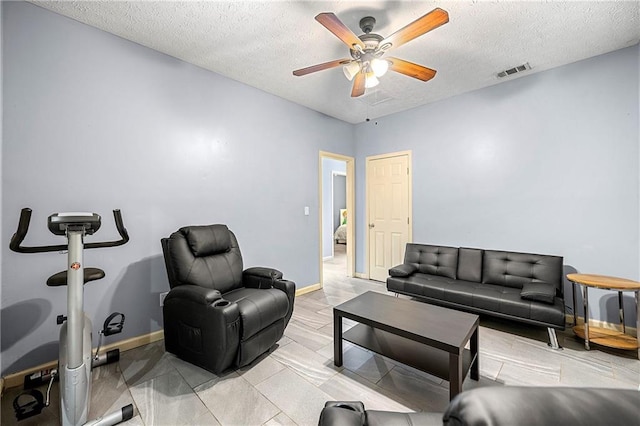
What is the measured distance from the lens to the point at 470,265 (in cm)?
335

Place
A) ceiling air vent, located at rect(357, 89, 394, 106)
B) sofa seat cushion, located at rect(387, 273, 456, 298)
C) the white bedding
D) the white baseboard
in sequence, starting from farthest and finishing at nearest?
the white bedding → the white baseboard → ceiling air vent, located at rect(357, 89, 394, 106) → sofa seat cushion, located at rect(387, 273, 456, 298)

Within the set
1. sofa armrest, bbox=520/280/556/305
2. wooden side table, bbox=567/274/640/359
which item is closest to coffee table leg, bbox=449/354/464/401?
sofa armrest, bbox=520/280/556/305

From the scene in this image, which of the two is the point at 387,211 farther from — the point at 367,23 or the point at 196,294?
the point at 196,294

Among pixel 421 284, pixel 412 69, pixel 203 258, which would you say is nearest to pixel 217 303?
pixel 203 258

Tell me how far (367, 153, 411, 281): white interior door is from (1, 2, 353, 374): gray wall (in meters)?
1.86

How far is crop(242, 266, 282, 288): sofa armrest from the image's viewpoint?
8.45 ft

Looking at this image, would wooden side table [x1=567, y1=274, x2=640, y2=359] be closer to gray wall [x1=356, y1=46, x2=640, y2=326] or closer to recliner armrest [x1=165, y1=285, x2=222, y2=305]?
gray wall [x1=356, y1=46, x2=640, y2=326]

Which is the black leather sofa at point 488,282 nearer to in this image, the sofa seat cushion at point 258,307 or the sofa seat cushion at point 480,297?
the sofa seat cushion at point 480,297

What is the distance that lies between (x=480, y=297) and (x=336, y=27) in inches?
110

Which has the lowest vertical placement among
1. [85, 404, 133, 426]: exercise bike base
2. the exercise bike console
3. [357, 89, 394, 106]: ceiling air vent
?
[85, 404, 133, 426]: exercise bike base

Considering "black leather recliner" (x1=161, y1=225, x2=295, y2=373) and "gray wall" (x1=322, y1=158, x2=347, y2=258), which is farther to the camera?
"gray wall" (x1=322, y1=158, x2=347, y2=258)

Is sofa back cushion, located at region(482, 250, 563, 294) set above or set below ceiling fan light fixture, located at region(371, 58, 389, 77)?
below

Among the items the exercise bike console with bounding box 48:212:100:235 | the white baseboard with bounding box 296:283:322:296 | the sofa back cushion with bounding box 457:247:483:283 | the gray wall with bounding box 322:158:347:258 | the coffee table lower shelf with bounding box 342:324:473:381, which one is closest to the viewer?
the exercise bike console with bounding box 48:212:100:235

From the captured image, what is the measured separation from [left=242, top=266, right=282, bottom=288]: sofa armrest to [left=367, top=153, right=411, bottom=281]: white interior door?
96.6 inches
